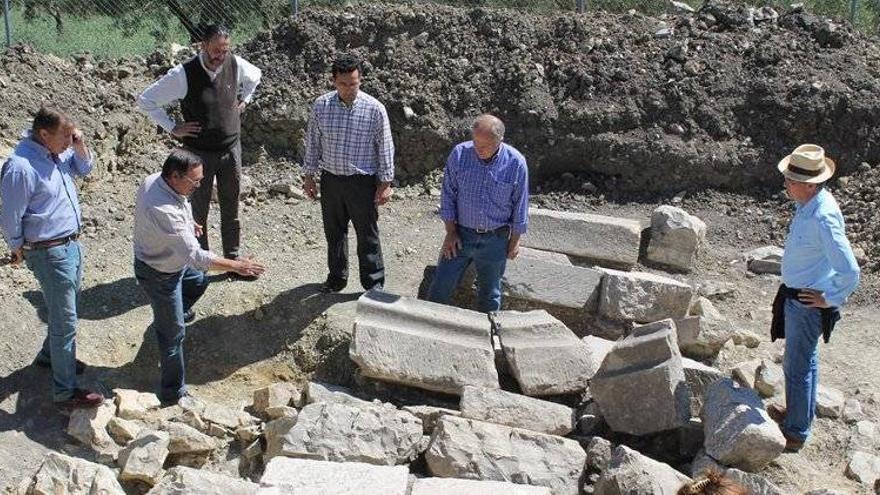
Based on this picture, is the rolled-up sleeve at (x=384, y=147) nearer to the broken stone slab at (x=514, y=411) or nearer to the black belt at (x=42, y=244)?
the broken stone slab at (x=514, y=411)

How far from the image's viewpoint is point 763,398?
696 centimetres

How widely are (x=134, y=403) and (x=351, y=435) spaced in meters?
1.65

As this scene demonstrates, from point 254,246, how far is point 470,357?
321 cm

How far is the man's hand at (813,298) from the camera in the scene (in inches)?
229

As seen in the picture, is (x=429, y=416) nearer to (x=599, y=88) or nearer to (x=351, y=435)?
(x=351, y=435)

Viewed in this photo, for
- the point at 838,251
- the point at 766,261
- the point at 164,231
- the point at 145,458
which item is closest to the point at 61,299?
the point at 164,231

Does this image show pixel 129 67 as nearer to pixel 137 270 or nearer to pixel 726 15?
pixel 137 270

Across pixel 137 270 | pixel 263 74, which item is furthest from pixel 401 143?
pixel 137 270

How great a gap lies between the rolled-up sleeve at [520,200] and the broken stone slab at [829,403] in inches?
94.5


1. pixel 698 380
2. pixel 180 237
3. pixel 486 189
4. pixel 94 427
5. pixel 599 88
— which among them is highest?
Result: pixel 599 88

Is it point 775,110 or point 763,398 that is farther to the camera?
point 775,110

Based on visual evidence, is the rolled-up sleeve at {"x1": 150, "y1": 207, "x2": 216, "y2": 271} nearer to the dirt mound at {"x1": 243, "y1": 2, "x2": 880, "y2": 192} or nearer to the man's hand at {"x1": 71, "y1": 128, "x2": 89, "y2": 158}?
the man's hand at {"x1": 71, "y1": 128, "x2": 89, "y2": 158}

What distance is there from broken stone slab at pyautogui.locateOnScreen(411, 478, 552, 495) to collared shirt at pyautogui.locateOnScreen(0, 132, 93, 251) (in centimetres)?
285

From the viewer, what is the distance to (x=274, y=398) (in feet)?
21.8
